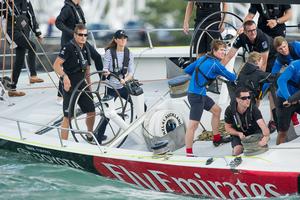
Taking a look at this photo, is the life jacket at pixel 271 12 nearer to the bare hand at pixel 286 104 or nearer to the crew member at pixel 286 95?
the crew member at pixel 286 95

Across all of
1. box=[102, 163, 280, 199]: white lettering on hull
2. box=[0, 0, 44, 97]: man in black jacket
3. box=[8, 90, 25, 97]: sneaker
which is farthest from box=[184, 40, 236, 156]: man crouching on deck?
box=[8, 90, 25, 97]: sneaker

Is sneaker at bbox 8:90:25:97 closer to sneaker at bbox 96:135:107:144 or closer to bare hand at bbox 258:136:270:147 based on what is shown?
sneaker at bbox 96:135:107:144

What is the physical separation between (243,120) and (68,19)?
12.5ft

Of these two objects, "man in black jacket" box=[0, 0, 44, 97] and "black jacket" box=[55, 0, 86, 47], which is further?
"man in black jacket" box=[0, 0, 44, 97]

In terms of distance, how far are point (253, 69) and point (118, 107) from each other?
2175 millimetres

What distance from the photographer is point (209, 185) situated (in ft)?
29.6

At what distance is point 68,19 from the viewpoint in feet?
39.8

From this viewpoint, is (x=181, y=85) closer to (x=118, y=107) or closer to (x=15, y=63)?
(x=118, y=107)

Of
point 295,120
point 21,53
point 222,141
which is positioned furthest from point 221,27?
point 21,53

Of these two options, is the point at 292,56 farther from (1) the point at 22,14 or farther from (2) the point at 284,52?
(1) the point at 22,14

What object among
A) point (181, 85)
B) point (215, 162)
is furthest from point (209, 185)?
point (181, 85)

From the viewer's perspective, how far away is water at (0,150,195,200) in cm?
945

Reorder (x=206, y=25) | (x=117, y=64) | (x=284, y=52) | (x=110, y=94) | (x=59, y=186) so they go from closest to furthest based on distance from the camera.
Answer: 1. (x=284, y=52)
2. (x=59, y=186)
3. (x=110, y=94)
4. (x=117, y=64)
5. (x=206, y=25)

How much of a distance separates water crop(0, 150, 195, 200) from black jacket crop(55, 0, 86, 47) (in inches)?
80.8
